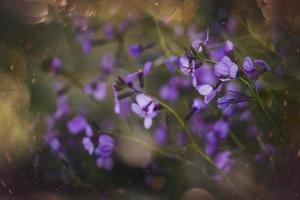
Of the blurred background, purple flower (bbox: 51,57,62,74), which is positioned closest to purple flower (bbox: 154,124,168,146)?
the blurred background

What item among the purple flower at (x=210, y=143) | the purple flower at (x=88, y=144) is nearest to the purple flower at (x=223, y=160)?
the purple flower at (x=210, y=143)

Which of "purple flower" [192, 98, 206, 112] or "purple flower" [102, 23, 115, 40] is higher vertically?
"purple flower" [102, 23, 115, 40]

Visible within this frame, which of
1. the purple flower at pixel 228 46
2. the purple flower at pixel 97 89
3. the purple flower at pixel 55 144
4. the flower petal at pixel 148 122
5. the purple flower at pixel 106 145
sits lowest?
the purple flower at pixel 55 144

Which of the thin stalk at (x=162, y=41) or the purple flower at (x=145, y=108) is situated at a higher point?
the thin stalk at (x=162, y=41)

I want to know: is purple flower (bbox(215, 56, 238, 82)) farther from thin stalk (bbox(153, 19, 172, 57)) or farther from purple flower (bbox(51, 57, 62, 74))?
purple flower (bbox(51, 57, 62, 74))

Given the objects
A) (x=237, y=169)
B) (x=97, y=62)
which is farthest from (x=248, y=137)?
(x=97, y=62)

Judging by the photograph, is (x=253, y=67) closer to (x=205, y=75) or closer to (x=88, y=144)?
(x=205, y=75)

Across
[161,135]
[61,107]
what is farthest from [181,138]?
[61,107]

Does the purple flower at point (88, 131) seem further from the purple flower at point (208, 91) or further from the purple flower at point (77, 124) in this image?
the purple flower at point (208, 91)
